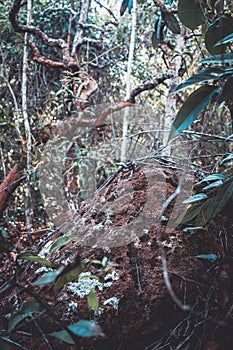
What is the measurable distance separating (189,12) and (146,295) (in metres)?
0.62

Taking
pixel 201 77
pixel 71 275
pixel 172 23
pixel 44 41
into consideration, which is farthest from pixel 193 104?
pixel 44 41

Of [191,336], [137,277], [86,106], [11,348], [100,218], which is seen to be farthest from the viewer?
[86,106]

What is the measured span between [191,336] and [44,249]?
0.43m

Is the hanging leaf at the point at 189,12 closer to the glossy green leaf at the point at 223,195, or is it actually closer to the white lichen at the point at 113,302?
the glossy green leaf at the point at 223,195

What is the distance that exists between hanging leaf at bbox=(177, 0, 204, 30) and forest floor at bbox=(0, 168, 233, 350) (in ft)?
1.45

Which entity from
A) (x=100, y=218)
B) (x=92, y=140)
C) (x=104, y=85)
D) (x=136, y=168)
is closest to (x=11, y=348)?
(x=100, y=218)

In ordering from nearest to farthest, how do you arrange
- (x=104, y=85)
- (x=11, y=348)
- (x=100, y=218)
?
1. (x=11, y=348)
2. (x=100, y=218)
3. (x=104, y=85)

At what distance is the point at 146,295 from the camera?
0.74 metres

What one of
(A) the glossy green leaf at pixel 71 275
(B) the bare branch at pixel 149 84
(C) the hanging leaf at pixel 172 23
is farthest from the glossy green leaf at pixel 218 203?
(B) the bare branch at pixel 149 84

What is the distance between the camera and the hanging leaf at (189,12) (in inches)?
33.3

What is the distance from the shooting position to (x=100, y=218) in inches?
36.9

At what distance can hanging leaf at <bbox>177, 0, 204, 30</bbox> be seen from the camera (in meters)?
0.85

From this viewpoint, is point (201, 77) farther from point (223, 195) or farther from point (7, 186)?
point (7, 186)

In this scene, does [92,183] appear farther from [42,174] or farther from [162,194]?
[162,194]
